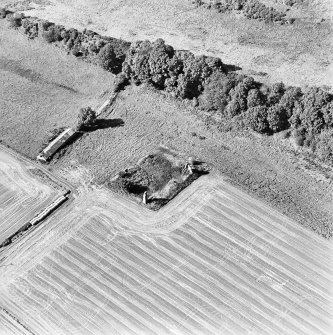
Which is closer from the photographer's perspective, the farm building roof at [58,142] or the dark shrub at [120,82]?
the farm building roof at [58,142]

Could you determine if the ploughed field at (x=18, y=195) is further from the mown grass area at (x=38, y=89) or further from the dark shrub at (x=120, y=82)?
the dark shrub at (x=120, y=82)

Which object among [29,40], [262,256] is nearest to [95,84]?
[29,40]

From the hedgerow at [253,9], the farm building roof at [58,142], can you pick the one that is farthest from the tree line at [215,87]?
the hedgerow at [253,9]

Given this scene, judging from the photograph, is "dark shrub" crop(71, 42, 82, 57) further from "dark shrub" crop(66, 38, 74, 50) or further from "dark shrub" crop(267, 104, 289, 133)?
"dark shrub" crop(267, 104, 289, 133)

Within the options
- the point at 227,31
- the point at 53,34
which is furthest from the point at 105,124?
the point at 227,31

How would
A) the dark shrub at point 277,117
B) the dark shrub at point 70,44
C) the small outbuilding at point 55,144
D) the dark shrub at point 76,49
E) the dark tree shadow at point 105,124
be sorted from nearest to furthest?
1. the dark shrub at point 277,117
2. the small outbuilding at point 55,144
3. the dark tree shadow at point 105,124
4. the dark shrub at point 76,49
5. the dark shrub at point 70,44

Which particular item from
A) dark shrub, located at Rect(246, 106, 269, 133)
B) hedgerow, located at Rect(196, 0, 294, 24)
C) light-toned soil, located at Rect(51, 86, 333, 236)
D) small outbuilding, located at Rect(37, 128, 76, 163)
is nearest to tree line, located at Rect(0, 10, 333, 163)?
dark shrub, located at Rect(246, 106, 269, 133)
